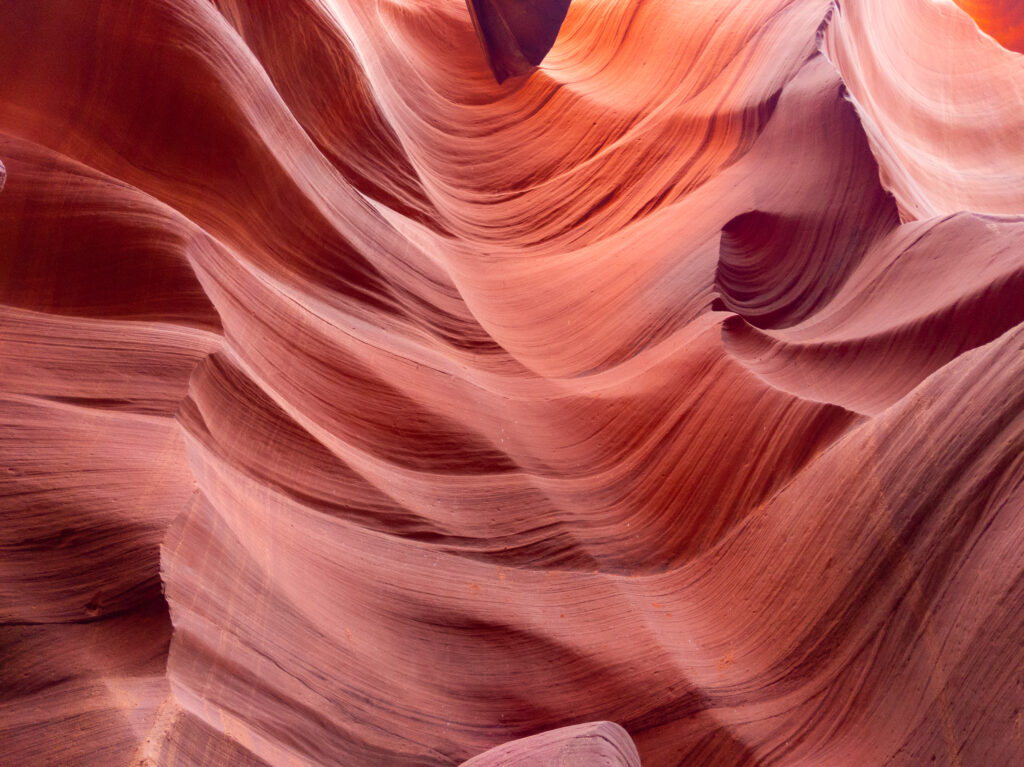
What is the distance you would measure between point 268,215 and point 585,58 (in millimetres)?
2820

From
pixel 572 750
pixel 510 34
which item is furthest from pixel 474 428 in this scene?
pixel 510 34

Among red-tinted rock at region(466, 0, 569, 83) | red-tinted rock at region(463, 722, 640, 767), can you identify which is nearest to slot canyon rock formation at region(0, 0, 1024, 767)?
red-tinted rock at region(463, 722, 640, 767)

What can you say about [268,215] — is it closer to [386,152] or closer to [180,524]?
[386,152]

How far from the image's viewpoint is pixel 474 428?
254 cm

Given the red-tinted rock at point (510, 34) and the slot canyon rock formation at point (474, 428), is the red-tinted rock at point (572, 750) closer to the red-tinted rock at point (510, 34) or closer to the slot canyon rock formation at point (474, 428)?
the slot canyon rock formation at point (474, 428)

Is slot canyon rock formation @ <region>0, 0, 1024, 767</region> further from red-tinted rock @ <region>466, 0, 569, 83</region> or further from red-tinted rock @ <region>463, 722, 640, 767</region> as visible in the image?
red-tinted rock @ <region>466, 0, 569, 83</region>

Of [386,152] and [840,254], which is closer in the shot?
[840,254]

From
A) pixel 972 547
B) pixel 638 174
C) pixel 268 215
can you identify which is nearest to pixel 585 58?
pixel 638 174

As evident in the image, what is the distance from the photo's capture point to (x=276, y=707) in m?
1.66

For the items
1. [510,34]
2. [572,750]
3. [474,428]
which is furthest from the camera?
[510,34]

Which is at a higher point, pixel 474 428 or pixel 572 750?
pixel 474 428

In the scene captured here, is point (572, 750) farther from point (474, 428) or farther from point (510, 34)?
point (510, 34)

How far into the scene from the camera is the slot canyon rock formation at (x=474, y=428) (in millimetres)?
1599

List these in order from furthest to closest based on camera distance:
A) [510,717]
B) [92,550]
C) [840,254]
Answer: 1. [840,254]
2. [510,717]
3. [92,550]
